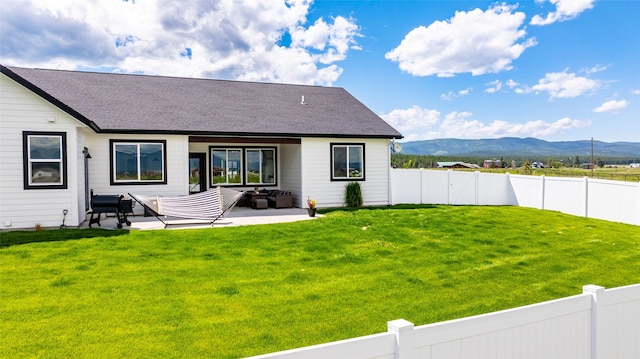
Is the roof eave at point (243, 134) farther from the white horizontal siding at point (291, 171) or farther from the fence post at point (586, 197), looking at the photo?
the fence post at point (586, 197)

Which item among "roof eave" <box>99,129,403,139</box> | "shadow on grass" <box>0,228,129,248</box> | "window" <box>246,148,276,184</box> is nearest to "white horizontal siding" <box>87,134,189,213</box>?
"roof eave" <box>99,129,403,139</box>

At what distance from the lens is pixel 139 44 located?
17922 mm

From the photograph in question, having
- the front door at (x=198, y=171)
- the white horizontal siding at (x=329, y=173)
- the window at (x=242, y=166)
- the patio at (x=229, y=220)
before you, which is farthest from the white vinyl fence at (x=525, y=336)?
the front door at (x=198, y=171)

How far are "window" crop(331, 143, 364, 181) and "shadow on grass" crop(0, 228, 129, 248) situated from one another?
25.6 feet

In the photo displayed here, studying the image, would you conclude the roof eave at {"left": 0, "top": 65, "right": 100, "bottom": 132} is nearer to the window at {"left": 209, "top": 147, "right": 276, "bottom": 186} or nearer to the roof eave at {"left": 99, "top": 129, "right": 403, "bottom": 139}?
the roof eave at {"left": 99, "top": 129, "right": 403, "bottom": 139}

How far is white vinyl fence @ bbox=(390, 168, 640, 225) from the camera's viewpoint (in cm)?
1409

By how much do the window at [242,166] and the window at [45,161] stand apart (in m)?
6.45

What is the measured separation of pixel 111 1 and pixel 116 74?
13.3ft

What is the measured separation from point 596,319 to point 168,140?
13.0 metres

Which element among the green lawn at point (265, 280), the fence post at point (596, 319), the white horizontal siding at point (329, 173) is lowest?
the green lawn at point (265, 280)

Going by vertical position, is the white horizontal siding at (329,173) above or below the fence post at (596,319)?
above

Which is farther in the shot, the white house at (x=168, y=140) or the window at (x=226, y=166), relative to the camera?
the window at (x=226, y=166)

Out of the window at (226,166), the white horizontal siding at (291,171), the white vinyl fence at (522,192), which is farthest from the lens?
the window at (226,166)

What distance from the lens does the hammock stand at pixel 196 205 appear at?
36.9 feet
